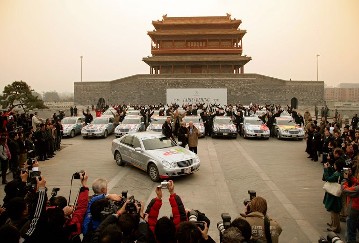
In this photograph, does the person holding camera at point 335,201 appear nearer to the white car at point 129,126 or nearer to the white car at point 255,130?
the white car at point 255,130

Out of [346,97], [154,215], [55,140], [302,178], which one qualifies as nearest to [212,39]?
[55,140]

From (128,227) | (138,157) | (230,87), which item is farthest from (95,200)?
(230,87)

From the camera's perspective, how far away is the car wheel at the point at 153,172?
10.0 metres

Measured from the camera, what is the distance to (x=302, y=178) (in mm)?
10344

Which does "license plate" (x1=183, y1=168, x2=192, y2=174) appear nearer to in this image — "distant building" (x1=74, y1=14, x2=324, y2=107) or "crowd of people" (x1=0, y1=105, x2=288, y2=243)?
"crowd of people" (x1=0, y1=105, x2=288, y2=243)

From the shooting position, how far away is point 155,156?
10.1 m

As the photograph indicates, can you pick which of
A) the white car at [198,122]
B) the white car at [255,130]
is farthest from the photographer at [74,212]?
the white car at [255,130]

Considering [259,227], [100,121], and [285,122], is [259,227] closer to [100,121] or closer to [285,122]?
[285,122]

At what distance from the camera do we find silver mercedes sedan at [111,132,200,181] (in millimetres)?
9750

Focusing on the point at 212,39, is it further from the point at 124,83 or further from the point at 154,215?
the point at 154,215

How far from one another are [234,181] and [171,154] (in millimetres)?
2196

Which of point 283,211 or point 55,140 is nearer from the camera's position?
point 283,211

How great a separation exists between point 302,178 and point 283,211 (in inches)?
132

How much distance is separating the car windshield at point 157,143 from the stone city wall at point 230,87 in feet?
117
